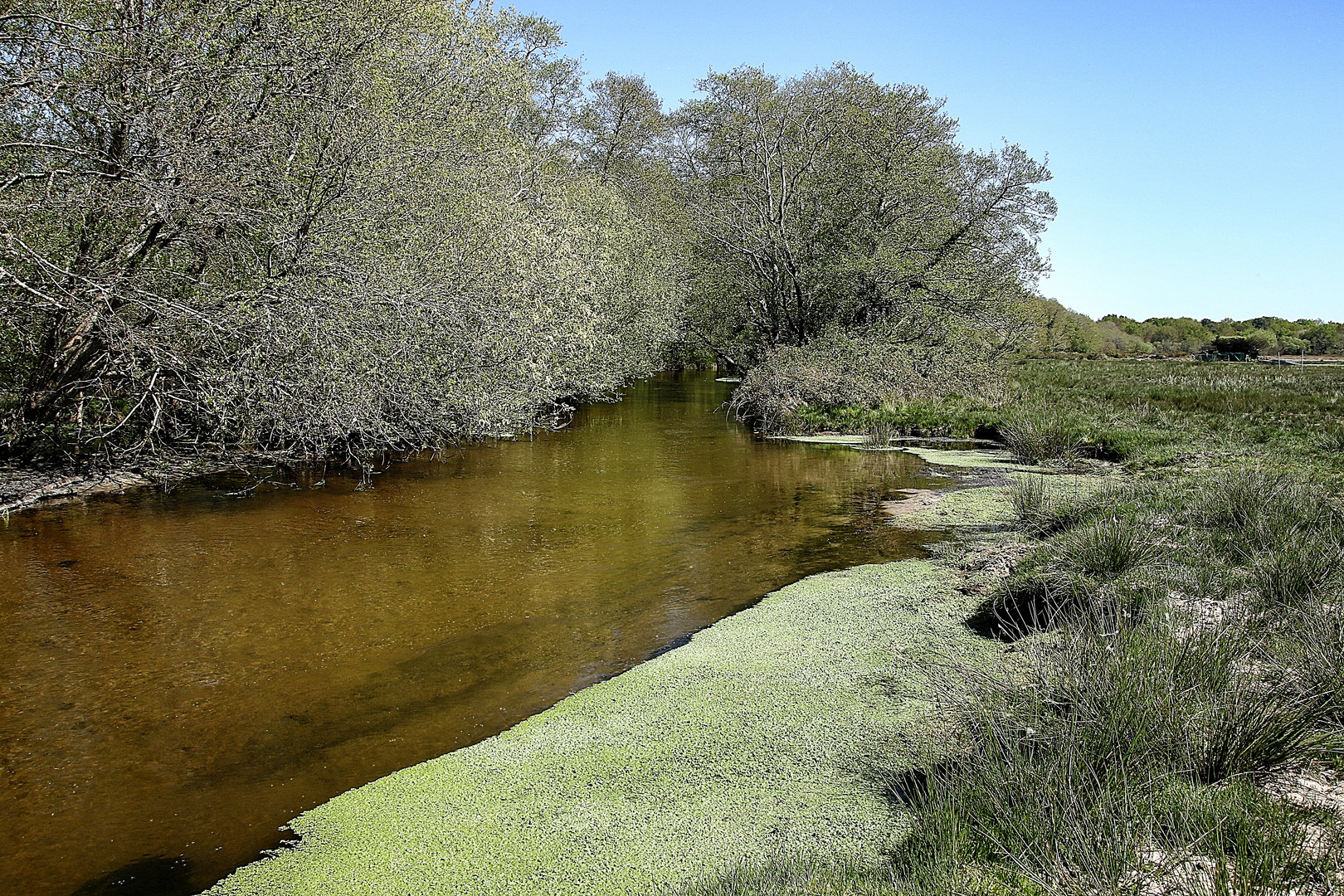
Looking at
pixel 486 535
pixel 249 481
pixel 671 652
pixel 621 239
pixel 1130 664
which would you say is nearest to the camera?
pixel 1130 664

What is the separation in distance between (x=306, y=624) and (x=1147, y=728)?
5.43m

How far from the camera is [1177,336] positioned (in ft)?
188

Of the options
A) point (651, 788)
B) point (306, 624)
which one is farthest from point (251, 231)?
point (651, 788)

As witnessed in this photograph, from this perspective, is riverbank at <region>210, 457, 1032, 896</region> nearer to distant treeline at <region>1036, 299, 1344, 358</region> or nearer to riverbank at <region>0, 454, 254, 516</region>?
riverbank at <region>0, 454, 254, 516</region>

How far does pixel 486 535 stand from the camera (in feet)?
29.0

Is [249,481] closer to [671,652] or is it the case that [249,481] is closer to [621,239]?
[671,652]

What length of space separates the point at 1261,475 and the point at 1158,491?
87 cm

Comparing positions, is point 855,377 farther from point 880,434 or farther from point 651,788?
point 651,788

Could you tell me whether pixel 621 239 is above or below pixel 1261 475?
above

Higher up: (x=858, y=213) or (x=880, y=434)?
(x=858, y=213)

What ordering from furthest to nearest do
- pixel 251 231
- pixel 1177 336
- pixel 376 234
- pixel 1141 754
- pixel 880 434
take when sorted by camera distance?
pixel 1177 336
pixel 880 434
pixel 376 234
pixel 251 231
pixel 1141 754

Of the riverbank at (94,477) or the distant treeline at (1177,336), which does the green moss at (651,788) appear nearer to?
the riverbank at (94,477)

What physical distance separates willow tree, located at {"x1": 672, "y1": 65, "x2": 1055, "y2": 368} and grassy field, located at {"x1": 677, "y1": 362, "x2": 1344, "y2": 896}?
13.5m

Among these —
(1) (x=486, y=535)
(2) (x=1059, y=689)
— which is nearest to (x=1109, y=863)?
(2) (x=1059, y=689)
